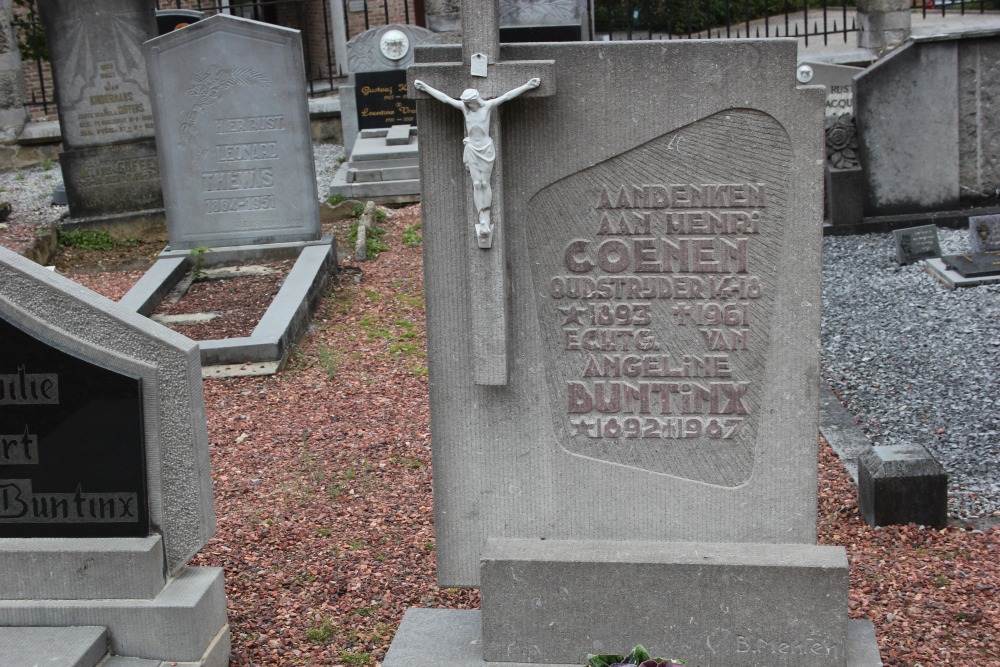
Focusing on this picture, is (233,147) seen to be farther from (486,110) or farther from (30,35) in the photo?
(30,35)

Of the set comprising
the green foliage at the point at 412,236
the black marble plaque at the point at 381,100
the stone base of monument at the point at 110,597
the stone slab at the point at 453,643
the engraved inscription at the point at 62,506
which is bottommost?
the stone slab at the point at 453,643

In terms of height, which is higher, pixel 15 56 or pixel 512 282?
pixel 15 56

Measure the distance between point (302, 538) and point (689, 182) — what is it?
8.15 feet

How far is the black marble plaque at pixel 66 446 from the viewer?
3.64 meters

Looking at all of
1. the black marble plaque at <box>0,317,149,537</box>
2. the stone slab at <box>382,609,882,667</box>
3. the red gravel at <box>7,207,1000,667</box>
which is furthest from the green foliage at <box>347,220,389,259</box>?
the stone slab at <box>382,609,882,667</box>

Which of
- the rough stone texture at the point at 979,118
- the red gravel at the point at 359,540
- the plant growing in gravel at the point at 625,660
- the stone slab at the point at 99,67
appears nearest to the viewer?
the plant growing in gravel at the point at 625,660

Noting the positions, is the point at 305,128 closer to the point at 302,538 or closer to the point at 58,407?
the point at 302,538

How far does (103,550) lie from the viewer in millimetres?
3652

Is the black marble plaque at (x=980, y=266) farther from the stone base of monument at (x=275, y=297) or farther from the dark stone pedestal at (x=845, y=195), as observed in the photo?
the stone base of monument at (x=275, y=297)

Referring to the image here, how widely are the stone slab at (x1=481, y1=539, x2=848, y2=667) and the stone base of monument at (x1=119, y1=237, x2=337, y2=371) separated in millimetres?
4002

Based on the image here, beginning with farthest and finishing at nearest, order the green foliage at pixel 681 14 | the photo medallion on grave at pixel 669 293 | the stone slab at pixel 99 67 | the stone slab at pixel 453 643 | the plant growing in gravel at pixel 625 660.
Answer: the green foliage at pixel 681 14
the stone slab at pixel 99 67
the stone slab at pixel 453 643
the photo medallion on grave at pixel 669 293
the plant growing in gravel at pixel 625 660

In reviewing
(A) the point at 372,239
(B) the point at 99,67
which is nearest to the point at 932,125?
(A) the point at 372,239

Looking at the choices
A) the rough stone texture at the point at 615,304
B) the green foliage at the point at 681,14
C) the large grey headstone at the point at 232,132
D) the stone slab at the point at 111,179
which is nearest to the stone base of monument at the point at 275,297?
the large grey headstone at the point at 232,132

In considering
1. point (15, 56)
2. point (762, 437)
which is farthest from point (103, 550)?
point (15, 56)
